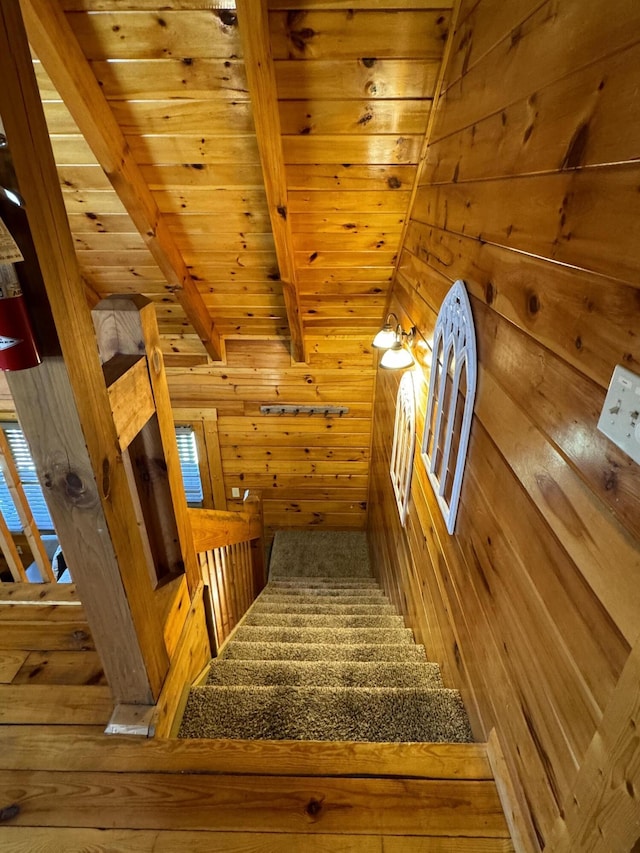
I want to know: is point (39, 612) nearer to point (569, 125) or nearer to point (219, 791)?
point (219, 791)

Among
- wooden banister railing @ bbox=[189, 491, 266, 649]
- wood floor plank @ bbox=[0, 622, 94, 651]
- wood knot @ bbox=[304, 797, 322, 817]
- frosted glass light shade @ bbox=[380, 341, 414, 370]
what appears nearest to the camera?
wood knot @ bbox=[304, 797, 322, 817]

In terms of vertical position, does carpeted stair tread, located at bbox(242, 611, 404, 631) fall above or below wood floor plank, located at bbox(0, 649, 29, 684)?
below

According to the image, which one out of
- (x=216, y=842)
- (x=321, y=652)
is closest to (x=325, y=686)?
(x=321, y=652)

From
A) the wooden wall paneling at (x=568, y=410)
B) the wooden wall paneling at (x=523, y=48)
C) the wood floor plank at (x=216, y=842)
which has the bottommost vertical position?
the wood floor plank at (x=216, y=842)

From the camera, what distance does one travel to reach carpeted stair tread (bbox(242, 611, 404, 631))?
2.36 meters

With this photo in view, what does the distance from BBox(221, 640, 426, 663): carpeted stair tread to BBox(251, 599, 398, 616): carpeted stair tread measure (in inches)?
24.8

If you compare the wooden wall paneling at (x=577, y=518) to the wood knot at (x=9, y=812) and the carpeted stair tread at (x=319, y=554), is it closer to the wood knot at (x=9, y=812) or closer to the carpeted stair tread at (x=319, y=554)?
the wood knot at (x=9, y=812)

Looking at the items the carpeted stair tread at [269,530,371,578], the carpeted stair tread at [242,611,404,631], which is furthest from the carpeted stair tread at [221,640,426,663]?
the carpeted stair tread at [269,530,371,578]

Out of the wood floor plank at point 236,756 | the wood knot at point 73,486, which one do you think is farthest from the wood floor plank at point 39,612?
the wood knot at point 73,486

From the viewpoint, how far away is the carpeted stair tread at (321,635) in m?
2.09

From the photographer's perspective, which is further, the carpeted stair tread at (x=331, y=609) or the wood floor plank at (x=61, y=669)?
the carpeted stair tread at (x=331, y=609)

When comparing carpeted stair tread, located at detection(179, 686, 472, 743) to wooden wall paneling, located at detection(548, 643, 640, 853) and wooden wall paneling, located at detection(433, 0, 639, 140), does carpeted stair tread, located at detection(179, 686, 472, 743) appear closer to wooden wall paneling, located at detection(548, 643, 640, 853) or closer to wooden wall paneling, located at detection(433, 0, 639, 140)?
wooden wall paneling, located at detection(548, 643, 640, 853)

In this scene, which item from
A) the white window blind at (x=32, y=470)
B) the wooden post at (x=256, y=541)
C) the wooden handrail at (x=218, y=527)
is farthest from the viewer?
the white window blind at (x=32, y=470)

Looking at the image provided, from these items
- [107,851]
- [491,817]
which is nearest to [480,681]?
[491,817]
